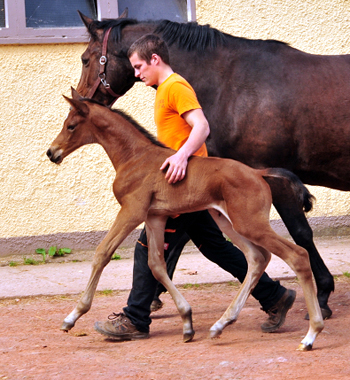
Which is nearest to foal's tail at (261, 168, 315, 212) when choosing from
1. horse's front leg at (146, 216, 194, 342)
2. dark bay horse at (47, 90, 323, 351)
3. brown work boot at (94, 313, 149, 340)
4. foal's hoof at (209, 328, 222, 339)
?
dark bay horse at (47, 90, 323, 351)

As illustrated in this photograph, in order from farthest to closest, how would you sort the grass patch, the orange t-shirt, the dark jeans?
the grass patch → the dark jeans → the orange t-shirt

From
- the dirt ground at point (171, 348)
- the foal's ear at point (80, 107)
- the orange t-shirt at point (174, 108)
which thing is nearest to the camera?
the dirt ground at point (171, 348)

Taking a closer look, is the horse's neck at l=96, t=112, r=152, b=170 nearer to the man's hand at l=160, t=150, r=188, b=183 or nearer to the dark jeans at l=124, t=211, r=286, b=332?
the man's hand at l=160, t=150, r=188, b=183

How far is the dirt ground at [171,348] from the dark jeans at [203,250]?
0.21 metres

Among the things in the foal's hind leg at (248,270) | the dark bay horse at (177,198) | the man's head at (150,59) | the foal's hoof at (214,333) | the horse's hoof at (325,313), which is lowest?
the horse's hoof at (325,313)

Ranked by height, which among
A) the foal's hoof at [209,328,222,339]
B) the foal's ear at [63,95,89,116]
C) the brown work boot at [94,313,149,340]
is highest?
the foal's ear at [63,95,89,116]

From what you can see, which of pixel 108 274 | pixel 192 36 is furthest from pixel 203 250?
pixel 108 274

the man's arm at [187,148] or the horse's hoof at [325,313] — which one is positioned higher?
the man's arm at [187,148]

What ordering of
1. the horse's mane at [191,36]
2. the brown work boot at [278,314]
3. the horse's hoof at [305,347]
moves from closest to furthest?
the horse's hoof at [305,347], the brown work boot at [278,314], the horse's mane at [191,36]

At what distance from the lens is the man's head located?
3457mm

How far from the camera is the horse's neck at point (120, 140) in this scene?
11.5 ft

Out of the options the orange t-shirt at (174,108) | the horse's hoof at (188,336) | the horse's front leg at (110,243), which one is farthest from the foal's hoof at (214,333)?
the orange t-shirt at (174,108)

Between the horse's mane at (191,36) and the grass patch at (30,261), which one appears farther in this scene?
the grass patch at (30,261)

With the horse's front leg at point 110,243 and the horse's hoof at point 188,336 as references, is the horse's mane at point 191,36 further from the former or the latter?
the horse's hoof at point 188,336
